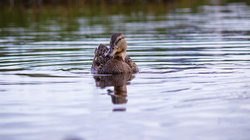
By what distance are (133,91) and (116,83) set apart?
3.76ft

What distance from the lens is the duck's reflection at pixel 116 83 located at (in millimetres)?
7659

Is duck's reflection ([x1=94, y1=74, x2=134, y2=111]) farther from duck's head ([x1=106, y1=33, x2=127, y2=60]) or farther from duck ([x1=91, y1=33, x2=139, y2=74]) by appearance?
duck's head ([x1=106, y1=33, x2=127, y2=60])

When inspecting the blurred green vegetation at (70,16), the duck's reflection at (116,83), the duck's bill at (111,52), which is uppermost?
the duck's bill at (111,52)

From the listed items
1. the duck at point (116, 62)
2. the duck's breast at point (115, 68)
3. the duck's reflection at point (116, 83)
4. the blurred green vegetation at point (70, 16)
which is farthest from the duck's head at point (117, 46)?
the blurred green vegetation at point (70, 16)

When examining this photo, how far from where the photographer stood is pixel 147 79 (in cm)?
962

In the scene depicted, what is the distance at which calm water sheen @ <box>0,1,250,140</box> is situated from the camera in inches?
231

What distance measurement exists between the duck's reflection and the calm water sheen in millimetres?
18

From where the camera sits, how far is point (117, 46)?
1073 cm

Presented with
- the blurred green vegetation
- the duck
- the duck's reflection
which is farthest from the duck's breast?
the blurred green vegetation

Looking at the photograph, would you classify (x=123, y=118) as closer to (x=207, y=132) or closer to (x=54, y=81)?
(x=207, y=132)

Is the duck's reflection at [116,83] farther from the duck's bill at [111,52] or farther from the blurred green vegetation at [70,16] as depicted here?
the blurred green vegetation at [70,16]

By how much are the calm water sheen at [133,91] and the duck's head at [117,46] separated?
0.65 metres

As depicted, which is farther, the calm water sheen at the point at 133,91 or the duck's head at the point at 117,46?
the duck's head at the point at 117,46

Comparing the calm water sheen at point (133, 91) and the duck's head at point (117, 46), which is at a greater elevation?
the duck's head at point (117, 46)
